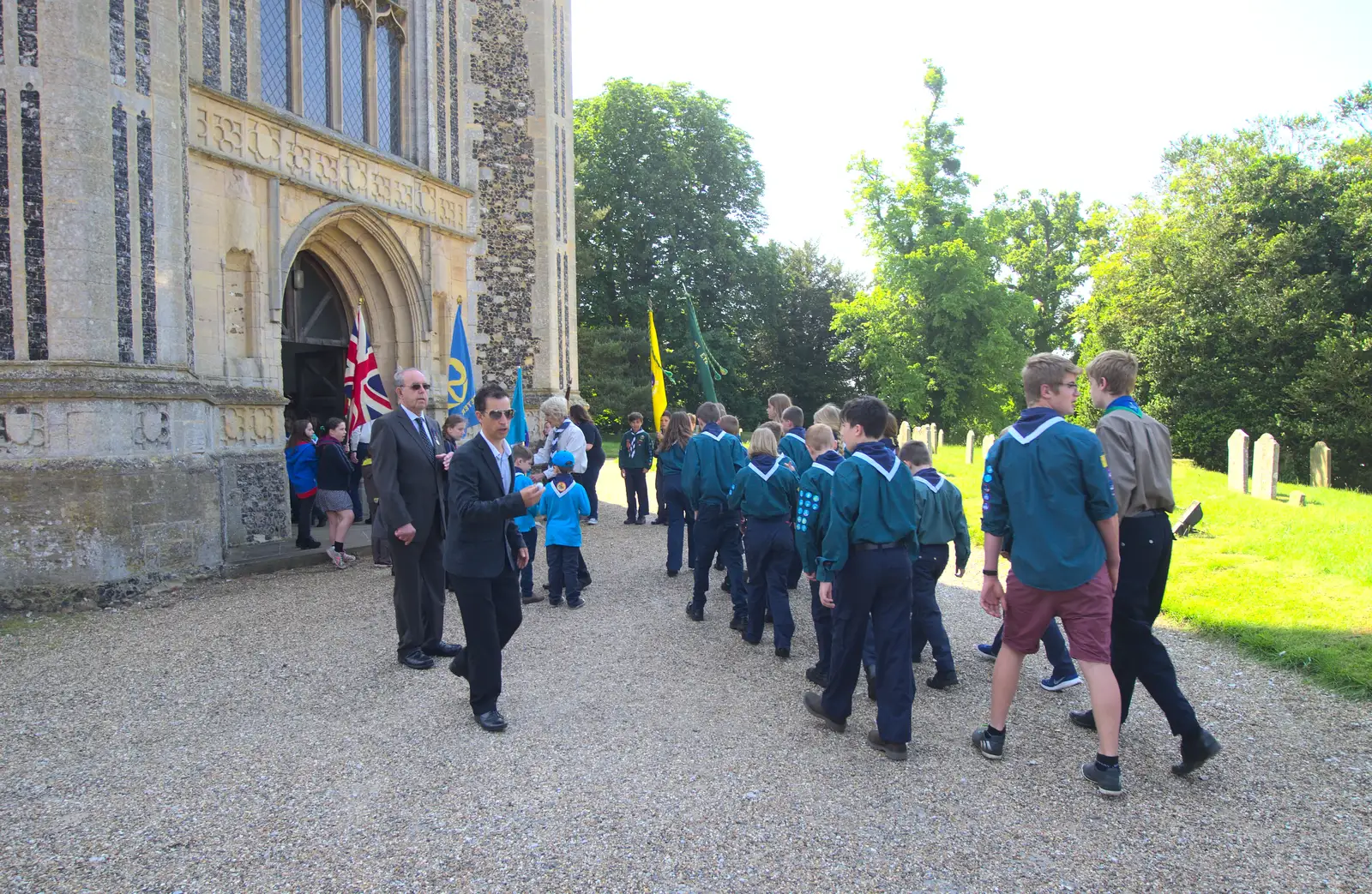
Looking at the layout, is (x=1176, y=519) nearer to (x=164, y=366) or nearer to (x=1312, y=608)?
(x=1312, y=608)

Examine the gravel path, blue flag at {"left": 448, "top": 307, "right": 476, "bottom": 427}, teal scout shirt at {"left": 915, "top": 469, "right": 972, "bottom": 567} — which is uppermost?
blue flag at {"left": 448, "top": 307, "right": 476, "bottom": 427}

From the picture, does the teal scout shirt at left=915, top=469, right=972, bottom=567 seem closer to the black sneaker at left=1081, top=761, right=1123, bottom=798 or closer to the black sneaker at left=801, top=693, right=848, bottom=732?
the black sneaker at left=801, top=693, right=848, bottom=732

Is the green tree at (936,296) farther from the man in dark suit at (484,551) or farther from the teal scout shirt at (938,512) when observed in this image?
the man in dark suit at (484,551)

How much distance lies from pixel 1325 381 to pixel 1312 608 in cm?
1813

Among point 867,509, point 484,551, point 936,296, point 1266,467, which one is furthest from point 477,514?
point 936,296

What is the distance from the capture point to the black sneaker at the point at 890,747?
14.1 ft

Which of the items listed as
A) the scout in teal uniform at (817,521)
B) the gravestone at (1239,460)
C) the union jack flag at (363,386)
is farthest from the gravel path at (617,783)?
the gravestone at (1239,460)

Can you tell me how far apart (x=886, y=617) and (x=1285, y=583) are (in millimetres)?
5793

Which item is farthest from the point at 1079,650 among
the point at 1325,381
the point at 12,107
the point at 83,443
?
the point at 1325,381

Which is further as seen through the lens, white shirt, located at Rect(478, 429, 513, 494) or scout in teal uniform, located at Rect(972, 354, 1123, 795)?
white shirt, located at Rect(478, 429, 513, 494)

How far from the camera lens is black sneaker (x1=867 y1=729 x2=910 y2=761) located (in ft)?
14.1

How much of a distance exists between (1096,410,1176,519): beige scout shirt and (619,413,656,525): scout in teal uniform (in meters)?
8.12

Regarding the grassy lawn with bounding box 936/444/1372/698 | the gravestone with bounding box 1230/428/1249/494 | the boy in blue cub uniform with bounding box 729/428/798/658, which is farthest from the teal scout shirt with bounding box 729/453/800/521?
the gravestone with bounding box 1230/428/1249/494

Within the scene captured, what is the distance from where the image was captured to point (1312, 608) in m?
7.05
